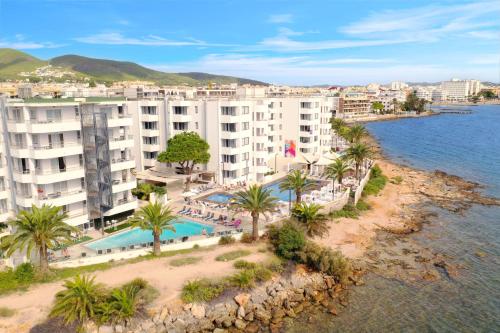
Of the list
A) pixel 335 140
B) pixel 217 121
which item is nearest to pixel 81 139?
pixel 217 121

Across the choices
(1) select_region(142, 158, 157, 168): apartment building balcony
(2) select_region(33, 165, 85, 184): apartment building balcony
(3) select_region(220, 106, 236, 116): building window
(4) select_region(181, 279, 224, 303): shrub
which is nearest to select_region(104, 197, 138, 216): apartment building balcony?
(2) select_region(33, 165, 85, 184): apartment building balcony

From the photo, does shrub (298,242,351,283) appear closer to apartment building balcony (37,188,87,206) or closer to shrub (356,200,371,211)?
shrub (356,200,371,211)

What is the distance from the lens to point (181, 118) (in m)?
62.0

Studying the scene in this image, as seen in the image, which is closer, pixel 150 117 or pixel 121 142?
pixel 121 142

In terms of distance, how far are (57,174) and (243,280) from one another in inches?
843

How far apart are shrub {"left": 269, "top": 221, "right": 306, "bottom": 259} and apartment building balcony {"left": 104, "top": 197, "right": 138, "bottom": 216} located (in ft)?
58.0

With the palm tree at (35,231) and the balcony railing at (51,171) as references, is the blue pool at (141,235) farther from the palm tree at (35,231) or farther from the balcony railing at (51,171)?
the balcony railing at (51,171)

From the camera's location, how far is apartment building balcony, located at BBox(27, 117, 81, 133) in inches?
1446

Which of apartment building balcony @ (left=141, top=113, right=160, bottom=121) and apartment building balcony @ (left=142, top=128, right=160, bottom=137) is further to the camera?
apartment building balcony @ (left=142, top=128, right=160, bottom=137)

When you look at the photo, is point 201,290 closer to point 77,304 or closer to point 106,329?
point 106,329

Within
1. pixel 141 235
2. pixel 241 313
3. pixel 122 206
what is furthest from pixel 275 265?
pixel 122 206

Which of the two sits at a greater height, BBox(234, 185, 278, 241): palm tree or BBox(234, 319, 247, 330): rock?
BBox(234, 185, 278, 241): palm tree

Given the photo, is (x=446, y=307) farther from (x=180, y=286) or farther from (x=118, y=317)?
(x=118, y=317)

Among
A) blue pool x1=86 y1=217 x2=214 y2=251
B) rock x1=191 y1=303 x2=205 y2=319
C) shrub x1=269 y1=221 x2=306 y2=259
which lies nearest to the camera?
rock x1=191 y1=303 x2=205 y2=319
